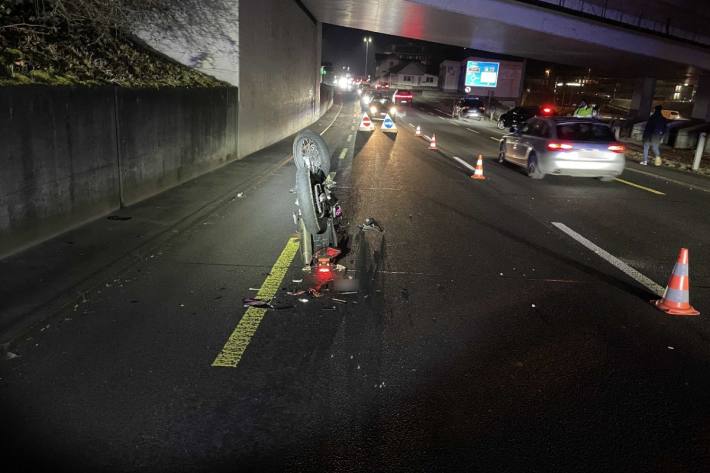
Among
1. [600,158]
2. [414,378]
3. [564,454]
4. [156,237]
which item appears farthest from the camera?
[600,158]

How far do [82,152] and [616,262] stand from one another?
718cm

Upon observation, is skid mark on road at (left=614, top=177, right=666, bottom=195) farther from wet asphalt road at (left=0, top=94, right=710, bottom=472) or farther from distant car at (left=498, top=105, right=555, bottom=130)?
distant car at (left=498, top=105, right=555, bottom=130)

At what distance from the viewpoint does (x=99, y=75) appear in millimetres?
Answer: 8867

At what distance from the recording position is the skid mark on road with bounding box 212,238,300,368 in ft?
13.9

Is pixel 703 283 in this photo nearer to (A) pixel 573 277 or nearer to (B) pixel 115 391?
(A) pixel 573 277

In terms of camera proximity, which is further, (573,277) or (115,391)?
(573,277)

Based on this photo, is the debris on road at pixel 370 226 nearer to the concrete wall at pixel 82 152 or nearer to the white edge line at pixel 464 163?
the concrete wall at pixel 82 152

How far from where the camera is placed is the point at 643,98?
3597 cm

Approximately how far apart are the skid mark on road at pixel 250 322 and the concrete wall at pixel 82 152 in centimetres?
294

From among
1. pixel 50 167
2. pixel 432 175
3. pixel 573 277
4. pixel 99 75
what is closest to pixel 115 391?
pixel 50 167

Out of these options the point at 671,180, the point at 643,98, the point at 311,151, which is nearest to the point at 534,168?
the point at 671,180

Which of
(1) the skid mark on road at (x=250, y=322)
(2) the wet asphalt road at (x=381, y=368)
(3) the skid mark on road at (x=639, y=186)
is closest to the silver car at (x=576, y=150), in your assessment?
(3) the skid mark on road at (x=639, y=186)

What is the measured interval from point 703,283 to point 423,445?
4.79 m

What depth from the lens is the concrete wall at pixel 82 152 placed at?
6.15m
